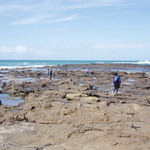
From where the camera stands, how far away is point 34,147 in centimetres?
723

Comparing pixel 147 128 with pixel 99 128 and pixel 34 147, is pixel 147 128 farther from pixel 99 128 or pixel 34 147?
pixel 34 147

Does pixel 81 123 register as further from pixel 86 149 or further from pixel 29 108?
pixel 29 108

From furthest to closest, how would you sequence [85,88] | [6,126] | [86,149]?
[85,88], [6,126], [86,149]

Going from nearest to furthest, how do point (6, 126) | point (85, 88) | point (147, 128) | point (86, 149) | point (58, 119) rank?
1. point (86, 149)
2. point (147, 128)
3. point (6, 126)
4. point (58, 119)
5. point (85, 88)

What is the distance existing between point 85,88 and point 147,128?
12655 mm

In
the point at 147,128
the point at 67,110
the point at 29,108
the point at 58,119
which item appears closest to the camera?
the point at 147,128

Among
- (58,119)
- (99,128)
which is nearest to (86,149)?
(99,128)

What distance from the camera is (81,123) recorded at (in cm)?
944

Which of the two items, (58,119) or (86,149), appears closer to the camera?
(86,149)

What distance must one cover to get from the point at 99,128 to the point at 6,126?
3.48 metres

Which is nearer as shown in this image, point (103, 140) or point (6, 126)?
point (103, 140)

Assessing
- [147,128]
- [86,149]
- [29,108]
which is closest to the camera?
[86,149]

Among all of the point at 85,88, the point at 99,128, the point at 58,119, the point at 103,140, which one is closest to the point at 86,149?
the point at 103,140

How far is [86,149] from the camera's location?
22.8 feet
